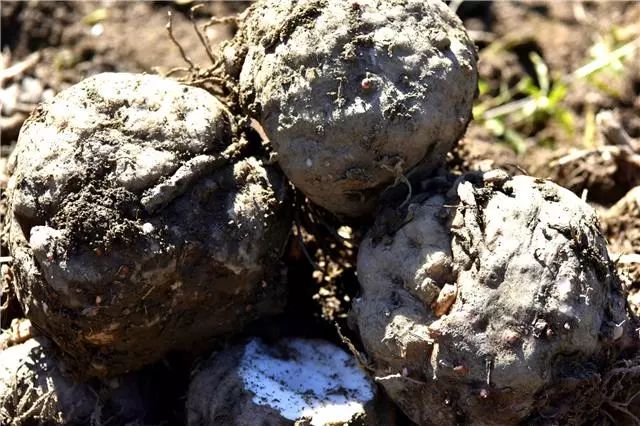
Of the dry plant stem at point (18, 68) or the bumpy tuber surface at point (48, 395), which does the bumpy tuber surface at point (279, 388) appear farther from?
the dry plant stem at point (18, 68)

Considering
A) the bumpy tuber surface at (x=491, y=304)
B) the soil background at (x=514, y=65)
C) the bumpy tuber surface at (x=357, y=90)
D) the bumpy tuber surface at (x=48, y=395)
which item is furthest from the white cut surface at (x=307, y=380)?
the soil background at (x=514, y=65)

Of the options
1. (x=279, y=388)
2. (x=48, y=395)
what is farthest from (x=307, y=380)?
(x=48, y=395)

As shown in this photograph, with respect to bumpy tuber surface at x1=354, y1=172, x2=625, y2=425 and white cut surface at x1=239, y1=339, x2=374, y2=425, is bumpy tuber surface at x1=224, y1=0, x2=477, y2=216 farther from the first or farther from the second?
white cut surface at x1=239, y1=339, x2=374, y2=425

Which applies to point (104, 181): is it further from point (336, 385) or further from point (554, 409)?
point (554, 409)

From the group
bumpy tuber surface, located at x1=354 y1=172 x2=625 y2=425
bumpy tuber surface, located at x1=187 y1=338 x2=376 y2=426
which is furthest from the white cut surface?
bumpy tuber surface, located at x1=354 y1=172 x2=625 y2=425

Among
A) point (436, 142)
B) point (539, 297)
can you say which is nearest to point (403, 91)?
point (436, 142)

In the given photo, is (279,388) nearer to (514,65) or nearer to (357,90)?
(357,90)
